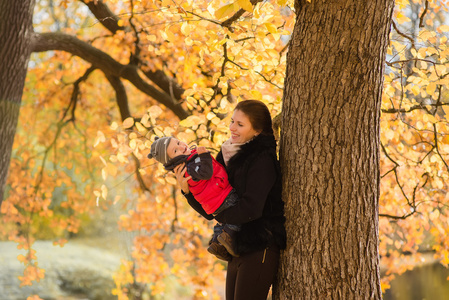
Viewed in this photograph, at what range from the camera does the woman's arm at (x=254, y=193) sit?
2.13 metres

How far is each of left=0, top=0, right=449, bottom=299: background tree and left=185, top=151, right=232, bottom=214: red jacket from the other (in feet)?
1.66

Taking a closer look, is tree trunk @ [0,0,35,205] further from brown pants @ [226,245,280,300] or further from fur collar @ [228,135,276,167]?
brown pants @ [226,245,280,300]

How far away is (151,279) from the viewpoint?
8375mm

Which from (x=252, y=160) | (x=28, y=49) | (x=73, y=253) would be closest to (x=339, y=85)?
(x=252, y=160)

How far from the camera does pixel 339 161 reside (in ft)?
7.15

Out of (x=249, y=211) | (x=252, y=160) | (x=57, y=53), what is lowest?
(x=249, y=211)

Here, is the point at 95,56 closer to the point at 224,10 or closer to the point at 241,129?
the point at 241,129

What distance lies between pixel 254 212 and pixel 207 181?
299mm

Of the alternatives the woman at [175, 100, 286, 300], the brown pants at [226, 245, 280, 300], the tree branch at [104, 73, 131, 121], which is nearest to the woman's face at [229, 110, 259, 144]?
the woman at [175, 100, 286, 300]

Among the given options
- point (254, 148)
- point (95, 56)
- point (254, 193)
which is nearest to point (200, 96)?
point (95, 56)

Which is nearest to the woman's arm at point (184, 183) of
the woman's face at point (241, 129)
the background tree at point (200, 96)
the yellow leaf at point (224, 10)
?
the woman's face at point (241, 129)

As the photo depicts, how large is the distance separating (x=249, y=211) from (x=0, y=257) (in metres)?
16.2

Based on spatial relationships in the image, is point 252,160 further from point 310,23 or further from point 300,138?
point 310,23

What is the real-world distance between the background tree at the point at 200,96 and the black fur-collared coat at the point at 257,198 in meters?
0.28
